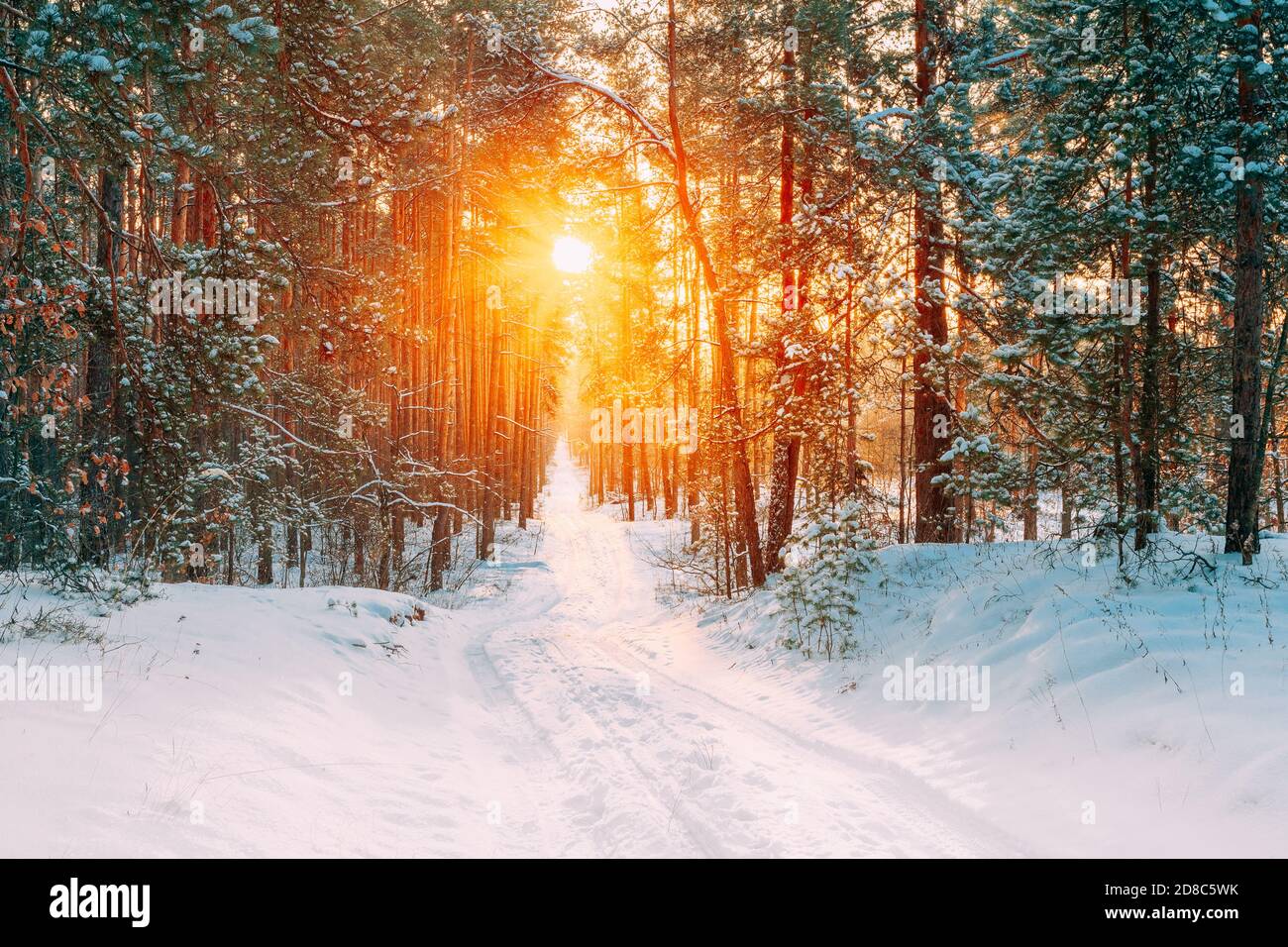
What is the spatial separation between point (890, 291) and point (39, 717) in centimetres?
1027

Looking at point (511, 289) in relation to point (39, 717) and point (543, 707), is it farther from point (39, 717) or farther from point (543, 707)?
point (39, 717)

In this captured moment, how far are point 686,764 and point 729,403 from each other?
8.47 m

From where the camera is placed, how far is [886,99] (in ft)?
38.1

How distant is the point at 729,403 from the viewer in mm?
13133
